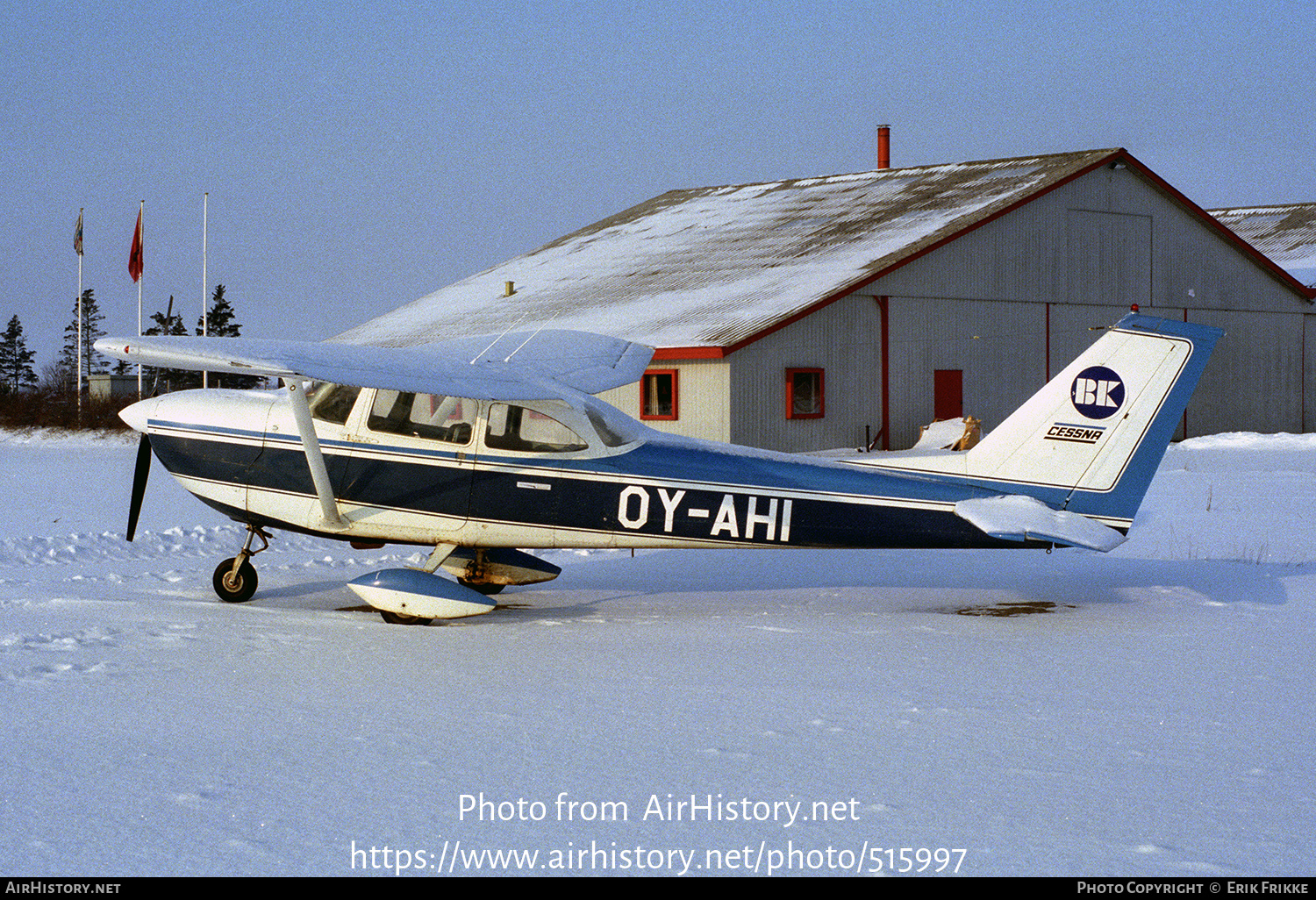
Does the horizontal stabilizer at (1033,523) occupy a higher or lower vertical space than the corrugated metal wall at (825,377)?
lower

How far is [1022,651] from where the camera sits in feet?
24.3

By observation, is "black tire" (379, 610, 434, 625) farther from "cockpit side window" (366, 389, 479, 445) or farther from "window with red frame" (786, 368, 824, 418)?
"window with red frame" (786, 368, 824, 418)

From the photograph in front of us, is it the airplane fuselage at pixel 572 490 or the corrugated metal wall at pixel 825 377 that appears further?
the corrugated metal wall at pixel 825 377

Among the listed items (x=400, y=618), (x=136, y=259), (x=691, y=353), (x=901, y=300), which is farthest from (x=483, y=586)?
(x=136, y=259)

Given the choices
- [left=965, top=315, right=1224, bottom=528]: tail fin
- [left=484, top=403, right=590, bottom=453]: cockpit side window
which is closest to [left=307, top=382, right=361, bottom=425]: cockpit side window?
[left=484, top=403, right=590, bottom=453]: cockpit side window

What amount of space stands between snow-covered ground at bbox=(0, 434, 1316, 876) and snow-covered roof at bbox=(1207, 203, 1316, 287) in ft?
112

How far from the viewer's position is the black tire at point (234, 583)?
9070mm

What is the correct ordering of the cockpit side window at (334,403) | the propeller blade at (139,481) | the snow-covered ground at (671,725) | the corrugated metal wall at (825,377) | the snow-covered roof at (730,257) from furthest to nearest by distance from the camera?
the snow-covered roof at (730,257)
the corrugated metal wall at (825,377)
the propeller blade at (139,481)
the cockpit side window at (334,403)
the snow-covered ground at (671,725)

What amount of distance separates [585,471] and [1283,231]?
43944 mm

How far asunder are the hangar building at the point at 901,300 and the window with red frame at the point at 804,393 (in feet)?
0.13

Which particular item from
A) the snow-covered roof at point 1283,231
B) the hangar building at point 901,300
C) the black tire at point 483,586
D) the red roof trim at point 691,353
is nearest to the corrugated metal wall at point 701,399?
the hangar building at point 901,300

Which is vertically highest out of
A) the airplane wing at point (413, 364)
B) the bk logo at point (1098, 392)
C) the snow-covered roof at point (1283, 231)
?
the snow-covered roof at point (1283, 231)

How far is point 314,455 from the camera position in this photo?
8398mm

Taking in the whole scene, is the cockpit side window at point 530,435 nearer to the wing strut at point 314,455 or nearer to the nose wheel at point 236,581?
the wing strut at point 314,455
